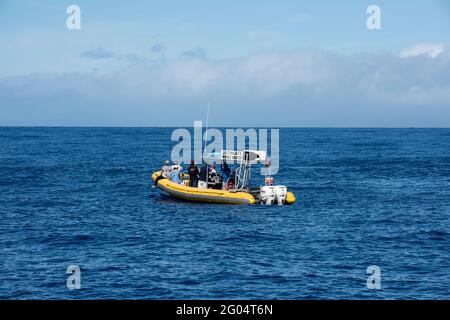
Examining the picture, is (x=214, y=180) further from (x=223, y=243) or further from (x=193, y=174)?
(x=223, y=243)

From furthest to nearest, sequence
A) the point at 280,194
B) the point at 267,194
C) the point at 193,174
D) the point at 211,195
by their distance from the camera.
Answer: the point at 193,174, the point at 211,195, the point at 280,194, the point at 267,194

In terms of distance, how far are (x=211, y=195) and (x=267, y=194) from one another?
3513 millimetres

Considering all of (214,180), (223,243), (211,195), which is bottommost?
(223,243)

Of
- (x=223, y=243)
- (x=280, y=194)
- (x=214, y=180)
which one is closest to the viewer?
(x=223, y=243)

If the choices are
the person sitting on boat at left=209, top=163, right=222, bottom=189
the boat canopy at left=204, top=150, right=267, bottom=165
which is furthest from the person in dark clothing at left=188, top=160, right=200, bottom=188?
the boat canopy at left=204, top=150, right=267, bottom=165

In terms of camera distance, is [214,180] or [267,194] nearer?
[267,194]

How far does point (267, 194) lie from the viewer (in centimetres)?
3319

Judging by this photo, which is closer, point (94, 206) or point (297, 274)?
point (297, 274)

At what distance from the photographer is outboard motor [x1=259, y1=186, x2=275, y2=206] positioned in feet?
109

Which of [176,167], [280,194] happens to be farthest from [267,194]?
[176,167]

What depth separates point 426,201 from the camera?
36.8m

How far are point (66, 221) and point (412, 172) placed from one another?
37351 mm

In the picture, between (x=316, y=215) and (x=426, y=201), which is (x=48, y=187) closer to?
(x=316, y=215)
